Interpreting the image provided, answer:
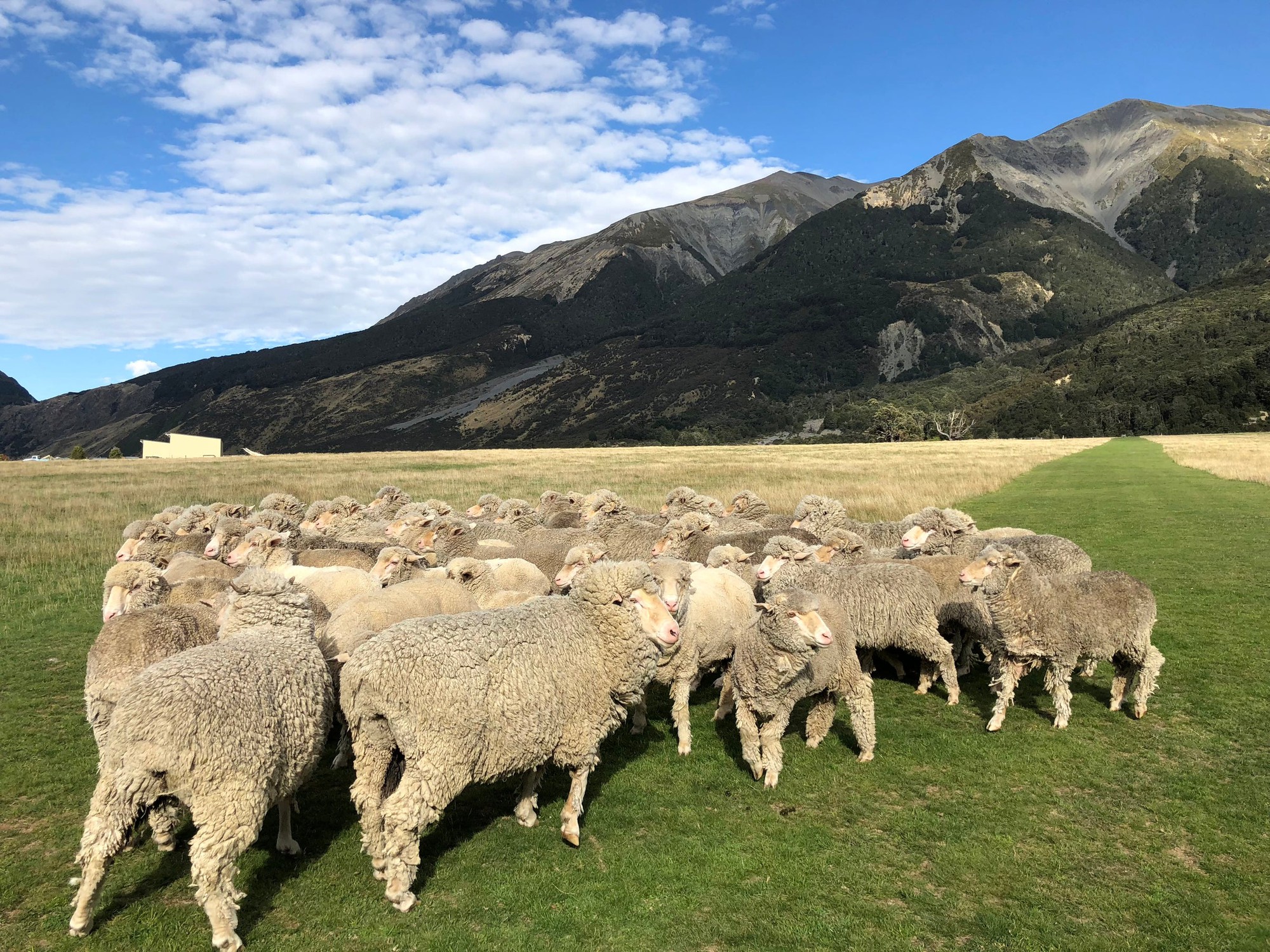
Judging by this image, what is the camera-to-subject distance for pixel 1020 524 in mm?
20969

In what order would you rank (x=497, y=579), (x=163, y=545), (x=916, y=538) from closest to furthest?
(x=497, y=579)
(x=916, y=538)
(x=163, y=545)

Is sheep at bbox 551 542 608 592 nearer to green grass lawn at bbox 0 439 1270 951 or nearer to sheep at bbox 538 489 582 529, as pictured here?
green grass lawn at bbox 0 439 1270 951

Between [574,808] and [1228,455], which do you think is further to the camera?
[1228,455]

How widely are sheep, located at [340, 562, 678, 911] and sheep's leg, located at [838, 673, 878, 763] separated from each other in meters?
2.40

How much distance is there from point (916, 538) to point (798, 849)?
709cm

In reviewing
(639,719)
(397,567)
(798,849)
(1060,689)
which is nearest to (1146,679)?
(1060,689)

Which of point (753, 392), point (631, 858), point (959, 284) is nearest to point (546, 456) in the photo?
point (631, 858)

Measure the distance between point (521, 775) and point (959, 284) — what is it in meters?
215

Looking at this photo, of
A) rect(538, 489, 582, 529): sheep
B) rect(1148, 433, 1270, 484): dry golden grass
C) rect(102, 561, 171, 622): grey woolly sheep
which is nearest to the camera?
rect(102, 561, 171, 622): grey woolly sheep

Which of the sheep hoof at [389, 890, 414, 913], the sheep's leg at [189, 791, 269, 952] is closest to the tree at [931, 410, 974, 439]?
the sheep hoof at [389, 890, 414, 913]

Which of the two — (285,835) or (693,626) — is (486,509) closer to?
(693,626)

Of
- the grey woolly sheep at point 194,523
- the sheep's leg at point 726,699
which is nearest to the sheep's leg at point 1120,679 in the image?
the sheep's leg at point 726,699

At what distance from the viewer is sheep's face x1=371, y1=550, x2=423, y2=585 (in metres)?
8.95

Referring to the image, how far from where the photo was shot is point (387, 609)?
700 cm
